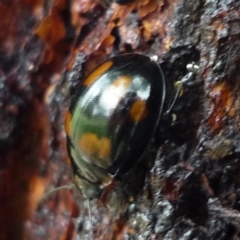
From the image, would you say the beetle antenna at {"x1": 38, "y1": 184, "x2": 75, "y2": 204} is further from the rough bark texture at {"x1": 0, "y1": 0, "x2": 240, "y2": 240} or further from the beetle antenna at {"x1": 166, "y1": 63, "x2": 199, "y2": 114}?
the beetle antenna at {"x1": 166, "y1": 63, "x2": 199, "y2": 114}

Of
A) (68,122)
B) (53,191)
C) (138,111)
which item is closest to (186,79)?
(138,111)

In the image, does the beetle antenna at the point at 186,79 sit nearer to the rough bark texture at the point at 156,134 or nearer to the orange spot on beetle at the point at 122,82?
the rough bark texture at the point at 156,134

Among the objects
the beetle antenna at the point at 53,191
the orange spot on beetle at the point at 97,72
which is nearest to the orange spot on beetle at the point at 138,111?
the orange spot on beetle at the point at 97,72

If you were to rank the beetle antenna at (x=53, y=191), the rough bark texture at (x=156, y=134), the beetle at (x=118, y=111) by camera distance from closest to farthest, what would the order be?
the rough bark texture at (x=156, y=134)
the beetle at (x=118, y=111)
the beetle antenna at (x=53, y=191)

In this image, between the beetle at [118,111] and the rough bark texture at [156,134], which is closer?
the rough bark texture at [156,134]

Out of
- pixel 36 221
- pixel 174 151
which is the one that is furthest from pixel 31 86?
pixel 174 151

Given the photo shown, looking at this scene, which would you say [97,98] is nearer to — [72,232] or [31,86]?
[31,86]

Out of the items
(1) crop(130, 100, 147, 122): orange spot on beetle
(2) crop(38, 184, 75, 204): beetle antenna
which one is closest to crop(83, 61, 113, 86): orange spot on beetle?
(1) crop(130, 100, 147, 122): orange spot on beetle

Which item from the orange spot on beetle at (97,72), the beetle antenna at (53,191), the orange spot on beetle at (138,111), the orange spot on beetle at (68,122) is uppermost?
the orange spot on beetle at (97,72)
